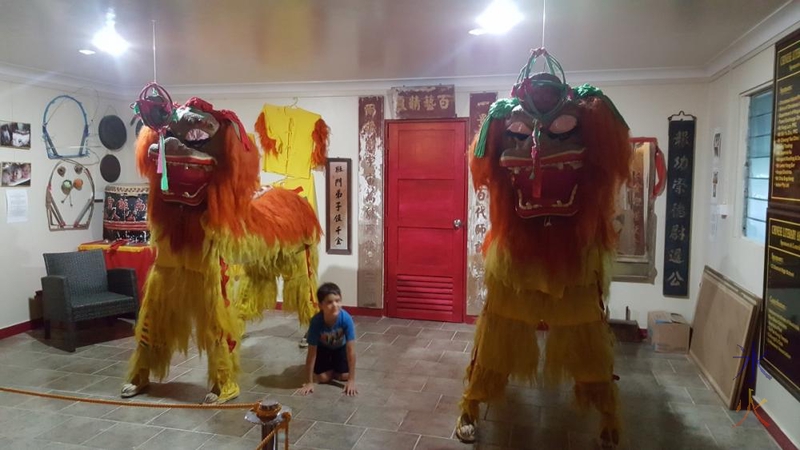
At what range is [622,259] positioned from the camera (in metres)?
4.78

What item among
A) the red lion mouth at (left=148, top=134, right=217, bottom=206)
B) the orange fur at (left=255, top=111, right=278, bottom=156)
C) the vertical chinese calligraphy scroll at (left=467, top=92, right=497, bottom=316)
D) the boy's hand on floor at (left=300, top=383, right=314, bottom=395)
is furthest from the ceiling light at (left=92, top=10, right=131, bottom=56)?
the vertical chinese calligraphy scroll at (left=467, top=92, right=497, bottom=316)

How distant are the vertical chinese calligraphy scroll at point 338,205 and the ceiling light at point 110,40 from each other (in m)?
2.07

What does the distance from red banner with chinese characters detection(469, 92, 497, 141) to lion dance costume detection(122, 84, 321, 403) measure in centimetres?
233

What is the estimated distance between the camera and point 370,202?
5.31 m

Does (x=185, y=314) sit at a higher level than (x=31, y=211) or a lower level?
lower

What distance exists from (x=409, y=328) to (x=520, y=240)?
253 cm

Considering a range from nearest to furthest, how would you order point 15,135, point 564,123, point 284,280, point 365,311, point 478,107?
point 564,123, point 284,280, point 15,135, point 478,107, point 365,311

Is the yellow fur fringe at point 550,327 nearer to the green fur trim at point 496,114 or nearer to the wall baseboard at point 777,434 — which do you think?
the green fur trim at point 496,114

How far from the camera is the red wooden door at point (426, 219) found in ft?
16.7

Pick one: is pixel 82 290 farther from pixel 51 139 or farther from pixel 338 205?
pixel 338 205

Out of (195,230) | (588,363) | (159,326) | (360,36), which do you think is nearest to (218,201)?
(195,230)

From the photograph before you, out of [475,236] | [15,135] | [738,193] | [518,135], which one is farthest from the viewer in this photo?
[475,236]

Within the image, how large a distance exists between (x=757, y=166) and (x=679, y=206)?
1106mm

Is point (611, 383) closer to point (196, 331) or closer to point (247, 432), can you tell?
point (247, 432)
